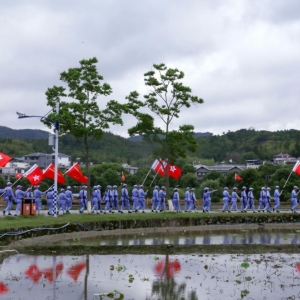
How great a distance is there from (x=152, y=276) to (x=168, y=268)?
1547 mm

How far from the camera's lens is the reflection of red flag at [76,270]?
15.6 metres

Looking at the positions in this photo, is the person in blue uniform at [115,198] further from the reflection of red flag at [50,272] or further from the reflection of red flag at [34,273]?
the reflection of red flag at [34,273]

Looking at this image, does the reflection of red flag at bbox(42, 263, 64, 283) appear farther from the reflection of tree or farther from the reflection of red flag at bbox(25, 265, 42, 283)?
the reflection of tree

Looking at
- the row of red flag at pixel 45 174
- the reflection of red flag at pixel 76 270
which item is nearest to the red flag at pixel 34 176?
the row of red flag at pixel 45 174

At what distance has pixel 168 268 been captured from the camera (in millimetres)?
17141

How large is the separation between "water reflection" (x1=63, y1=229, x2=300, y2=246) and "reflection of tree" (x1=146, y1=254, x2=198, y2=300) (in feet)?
27.6

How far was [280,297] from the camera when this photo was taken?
513 inches

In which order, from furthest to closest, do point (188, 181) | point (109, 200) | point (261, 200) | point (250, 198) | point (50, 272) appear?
point (188, 181)
point (250, 198)
point (261, 200)
point (109, 200)
point (50, 272)

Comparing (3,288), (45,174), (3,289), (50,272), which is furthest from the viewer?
(45,174)

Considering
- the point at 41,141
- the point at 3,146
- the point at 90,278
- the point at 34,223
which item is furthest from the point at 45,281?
the point at 41,141

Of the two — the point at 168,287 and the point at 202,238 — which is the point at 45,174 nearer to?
the point at 202,238

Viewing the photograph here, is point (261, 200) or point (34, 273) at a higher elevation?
point (261, 200)

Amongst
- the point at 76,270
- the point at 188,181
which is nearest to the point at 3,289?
the point at 76,270

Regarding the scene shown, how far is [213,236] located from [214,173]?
5499cm
